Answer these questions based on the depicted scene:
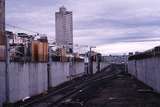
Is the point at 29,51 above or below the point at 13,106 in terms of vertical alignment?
above

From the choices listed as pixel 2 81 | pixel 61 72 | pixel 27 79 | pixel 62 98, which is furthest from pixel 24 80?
pixel 61 72

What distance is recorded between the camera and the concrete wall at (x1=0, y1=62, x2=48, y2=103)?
3194cm

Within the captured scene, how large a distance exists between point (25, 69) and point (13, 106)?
8.25m

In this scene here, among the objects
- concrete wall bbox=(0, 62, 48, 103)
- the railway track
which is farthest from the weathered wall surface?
the railway track

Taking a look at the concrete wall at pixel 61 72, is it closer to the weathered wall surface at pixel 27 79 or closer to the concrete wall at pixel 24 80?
the weathered wall surface at pixel 27 79

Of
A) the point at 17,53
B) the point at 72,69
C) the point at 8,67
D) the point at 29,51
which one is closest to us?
the point at 8,67

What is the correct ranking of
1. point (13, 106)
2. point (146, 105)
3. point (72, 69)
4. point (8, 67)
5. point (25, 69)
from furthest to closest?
1. point (72, 69)
2. point (25, 69)
3. point (8, 67)
4. point (13, 106)
5. point (146, 105)

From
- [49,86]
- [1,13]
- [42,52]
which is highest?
[1,13]

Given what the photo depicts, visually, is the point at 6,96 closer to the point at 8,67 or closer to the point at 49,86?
the point at 8,67

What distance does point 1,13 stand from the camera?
161 feet

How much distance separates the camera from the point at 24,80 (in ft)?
120

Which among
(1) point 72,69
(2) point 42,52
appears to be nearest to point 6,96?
(2) point 42,52

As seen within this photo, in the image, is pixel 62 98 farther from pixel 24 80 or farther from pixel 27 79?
pixel 27 79

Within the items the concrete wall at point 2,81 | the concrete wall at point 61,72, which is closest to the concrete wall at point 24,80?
the concrete wall at point 2,81
